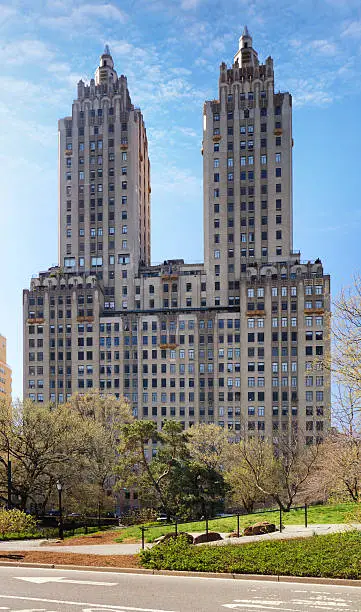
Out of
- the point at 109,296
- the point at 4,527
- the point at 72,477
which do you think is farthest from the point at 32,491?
the point at 109,296

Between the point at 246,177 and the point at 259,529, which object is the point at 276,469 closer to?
the point at 259,529

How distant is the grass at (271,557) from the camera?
18.7 metres

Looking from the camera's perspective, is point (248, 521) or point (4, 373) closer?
point (248, 521)

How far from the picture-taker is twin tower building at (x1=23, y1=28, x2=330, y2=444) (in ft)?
331

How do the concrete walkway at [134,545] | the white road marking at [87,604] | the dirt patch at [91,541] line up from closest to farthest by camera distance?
the white road marking at [87,604], the concrete walkway at [134,545], the dirt patch at [91,541]

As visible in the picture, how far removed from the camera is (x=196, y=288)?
10669 centimetres

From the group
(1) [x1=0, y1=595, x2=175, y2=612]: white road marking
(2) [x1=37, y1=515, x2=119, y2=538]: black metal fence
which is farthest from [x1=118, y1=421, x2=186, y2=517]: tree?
(1) [x1=0, y1=595, x2=175, y2=612]: white road marking

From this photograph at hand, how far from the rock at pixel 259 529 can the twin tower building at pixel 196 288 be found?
223 feet

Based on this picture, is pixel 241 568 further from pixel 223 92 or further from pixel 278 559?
pixel 223 92

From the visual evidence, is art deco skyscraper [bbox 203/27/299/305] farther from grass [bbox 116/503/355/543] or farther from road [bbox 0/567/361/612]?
road [bbox 0/567/361/612]

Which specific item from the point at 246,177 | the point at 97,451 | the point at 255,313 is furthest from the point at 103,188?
the point at 97,451

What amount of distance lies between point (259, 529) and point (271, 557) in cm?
866

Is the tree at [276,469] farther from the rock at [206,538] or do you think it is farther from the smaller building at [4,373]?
the smaller building at [4,373]

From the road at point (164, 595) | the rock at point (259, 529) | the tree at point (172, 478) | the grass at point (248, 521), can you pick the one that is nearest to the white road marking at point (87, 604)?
the road at point (164, 595)
